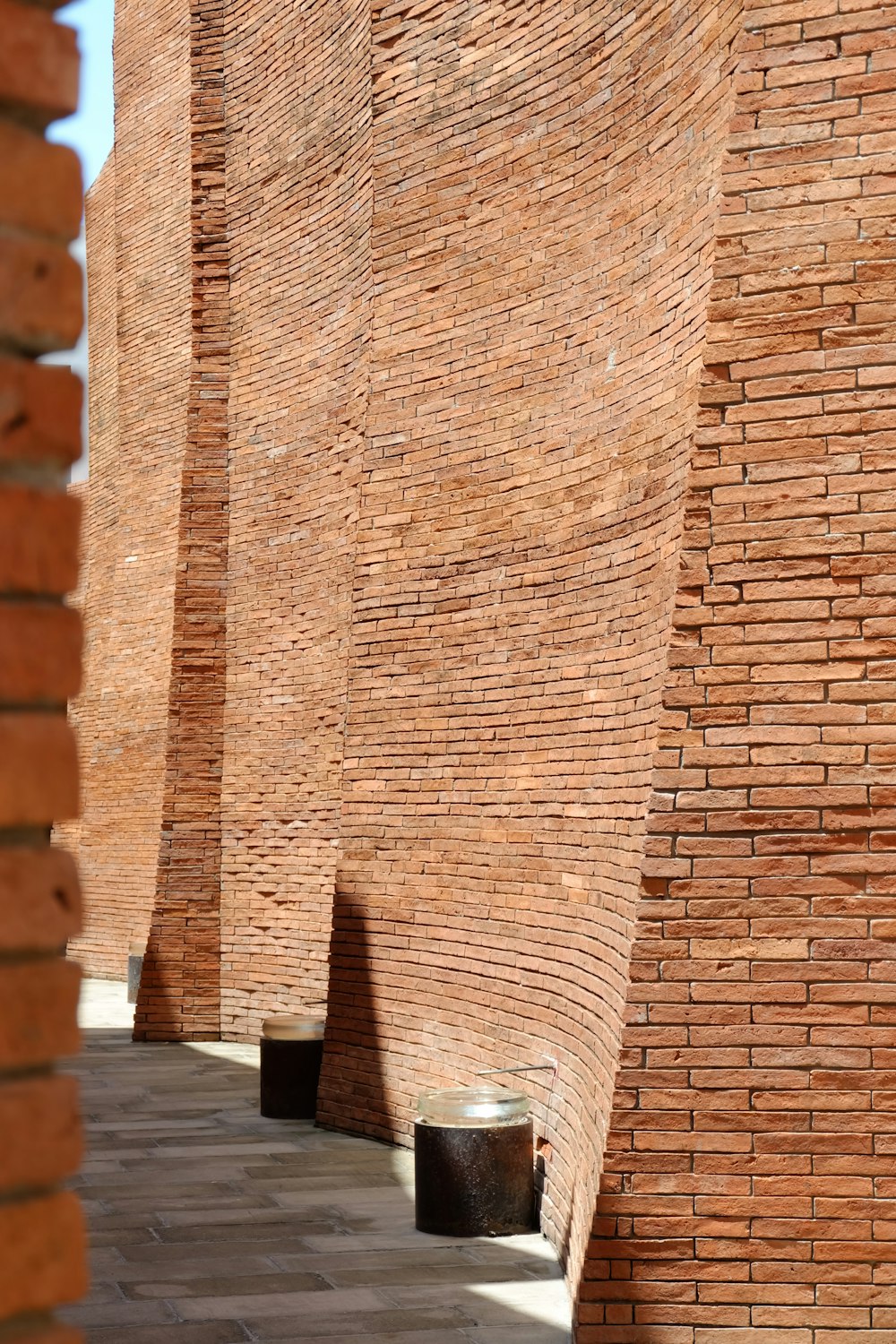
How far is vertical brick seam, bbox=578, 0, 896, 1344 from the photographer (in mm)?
5051

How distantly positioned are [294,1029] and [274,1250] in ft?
11.0

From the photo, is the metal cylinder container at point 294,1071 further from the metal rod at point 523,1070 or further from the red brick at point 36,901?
the red brick at point 36,901

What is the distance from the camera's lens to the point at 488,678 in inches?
322

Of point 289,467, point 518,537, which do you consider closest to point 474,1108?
point 518,537

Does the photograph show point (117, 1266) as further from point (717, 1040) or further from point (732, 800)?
point (732, 800)

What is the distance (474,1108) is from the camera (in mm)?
6895

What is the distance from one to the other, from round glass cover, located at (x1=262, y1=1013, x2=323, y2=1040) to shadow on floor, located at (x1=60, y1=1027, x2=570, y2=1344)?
0.51 m

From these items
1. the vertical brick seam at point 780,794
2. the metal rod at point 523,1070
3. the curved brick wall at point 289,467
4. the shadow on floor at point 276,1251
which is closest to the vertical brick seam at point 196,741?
the curved brick wall at point 289,467

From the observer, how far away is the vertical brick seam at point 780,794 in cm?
505

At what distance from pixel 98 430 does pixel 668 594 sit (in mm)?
16254

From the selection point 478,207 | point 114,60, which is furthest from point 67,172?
point 114,60

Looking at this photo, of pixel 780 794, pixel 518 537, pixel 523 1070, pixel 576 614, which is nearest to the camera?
pixel 780 794

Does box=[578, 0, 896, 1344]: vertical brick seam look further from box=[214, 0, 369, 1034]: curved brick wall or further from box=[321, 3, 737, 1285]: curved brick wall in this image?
box=[214, 0, 369, 1034]: curved brick wall

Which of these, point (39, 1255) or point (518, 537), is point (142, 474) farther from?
point (39, 1255)
